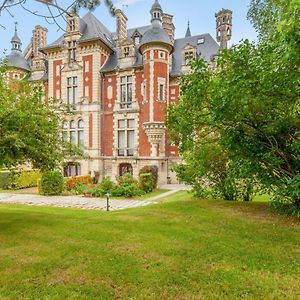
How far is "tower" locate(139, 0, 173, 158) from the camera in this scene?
21.7 m

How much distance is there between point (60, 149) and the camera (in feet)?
→ 23.0

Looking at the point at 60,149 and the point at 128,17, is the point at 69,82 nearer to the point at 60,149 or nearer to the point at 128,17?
the point at 128,17

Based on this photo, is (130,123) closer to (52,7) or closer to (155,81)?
(155,81)

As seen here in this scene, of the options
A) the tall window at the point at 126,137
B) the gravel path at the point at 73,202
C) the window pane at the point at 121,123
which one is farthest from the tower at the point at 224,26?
the gravel path at the point at 73,202

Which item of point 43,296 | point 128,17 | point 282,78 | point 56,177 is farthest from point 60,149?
point 128,17

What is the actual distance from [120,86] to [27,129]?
18894 mm

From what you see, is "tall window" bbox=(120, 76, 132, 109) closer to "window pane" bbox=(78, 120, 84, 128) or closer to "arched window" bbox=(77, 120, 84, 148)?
"window pane" bbox=(78, 120, 84, 128)

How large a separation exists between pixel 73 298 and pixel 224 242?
3033mm

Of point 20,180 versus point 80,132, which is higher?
point 80,132

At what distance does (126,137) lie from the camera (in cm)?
2398

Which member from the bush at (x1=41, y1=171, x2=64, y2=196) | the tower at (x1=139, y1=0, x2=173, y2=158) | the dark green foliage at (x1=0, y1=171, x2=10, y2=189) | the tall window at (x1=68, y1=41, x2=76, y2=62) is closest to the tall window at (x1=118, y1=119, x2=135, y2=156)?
the tower at (x1=139, y1=0, x2=173, y2=158)

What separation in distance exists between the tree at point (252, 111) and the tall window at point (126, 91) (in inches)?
609

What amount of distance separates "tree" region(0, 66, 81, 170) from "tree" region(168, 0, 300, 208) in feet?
11.5

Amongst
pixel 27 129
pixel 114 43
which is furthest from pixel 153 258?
pixel 114 43
